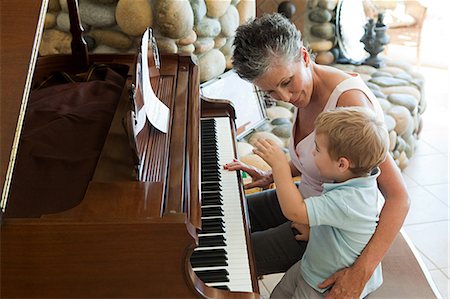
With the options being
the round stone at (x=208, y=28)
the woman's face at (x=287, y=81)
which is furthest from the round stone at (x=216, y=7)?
the woman's face at (x=287, y=81)

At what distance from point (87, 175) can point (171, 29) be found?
5.51ft

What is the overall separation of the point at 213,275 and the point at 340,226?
383 millimetres

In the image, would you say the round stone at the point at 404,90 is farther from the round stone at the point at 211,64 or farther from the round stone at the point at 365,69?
the round stone at the point at 211,64

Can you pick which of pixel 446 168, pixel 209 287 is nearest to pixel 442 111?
pixel 446 168

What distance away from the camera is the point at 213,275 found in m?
1.41

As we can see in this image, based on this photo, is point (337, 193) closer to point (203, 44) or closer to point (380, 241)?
point (380, 241)

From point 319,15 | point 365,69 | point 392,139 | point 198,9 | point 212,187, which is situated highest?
point 198,9

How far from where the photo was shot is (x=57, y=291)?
1.17 metres

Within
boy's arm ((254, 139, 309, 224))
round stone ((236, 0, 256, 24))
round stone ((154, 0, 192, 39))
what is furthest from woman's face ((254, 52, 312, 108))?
round stone ((236, 0, 256, 24))

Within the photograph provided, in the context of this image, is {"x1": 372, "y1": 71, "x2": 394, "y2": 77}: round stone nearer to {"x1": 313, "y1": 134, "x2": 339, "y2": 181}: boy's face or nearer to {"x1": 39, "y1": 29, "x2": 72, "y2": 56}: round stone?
{"x1": 39, "y1": 29, "x2": 72, "y2": 56}: round stone

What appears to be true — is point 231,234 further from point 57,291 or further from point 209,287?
point 57,291

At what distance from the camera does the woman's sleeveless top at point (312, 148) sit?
167cm

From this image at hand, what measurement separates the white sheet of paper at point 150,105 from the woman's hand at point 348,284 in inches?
26.4

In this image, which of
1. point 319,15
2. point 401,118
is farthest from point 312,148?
point 319,15
